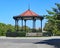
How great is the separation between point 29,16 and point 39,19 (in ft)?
7.25

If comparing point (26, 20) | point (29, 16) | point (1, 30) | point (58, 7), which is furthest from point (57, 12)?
Answer: point (1, 30)

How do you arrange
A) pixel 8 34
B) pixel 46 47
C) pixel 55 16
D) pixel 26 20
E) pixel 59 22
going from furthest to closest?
pixel 26 20 → pixel 8 34 → pixel 55 16 → pixel 59 22 → pixel 46 47

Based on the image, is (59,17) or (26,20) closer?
(59,17)

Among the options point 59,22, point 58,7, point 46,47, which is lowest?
point 46,47

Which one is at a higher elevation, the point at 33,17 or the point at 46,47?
the point at 33,17

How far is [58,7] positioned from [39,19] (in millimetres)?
17601

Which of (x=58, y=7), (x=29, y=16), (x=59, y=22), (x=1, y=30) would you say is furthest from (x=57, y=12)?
(x=1, y=30)

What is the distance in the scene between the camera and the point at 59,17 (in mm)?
Result: 27828

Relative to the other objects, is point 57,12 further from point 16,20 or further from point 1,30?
point 1,30

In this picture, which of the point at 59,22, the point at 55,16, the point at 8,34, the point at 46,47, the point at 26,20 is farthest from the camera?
the point at 26,20

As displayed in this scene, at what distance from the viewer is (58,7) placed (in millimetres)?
29375

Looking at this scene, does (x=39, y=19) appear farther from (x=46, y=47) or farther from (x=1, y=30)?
(x=46, y=47)

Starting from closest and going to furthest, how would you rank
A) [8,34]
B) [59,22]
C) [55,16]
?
[59,22] → [55,16] → [8,34]

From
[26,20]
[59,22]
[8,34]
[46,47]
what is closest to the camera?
[46,47]
